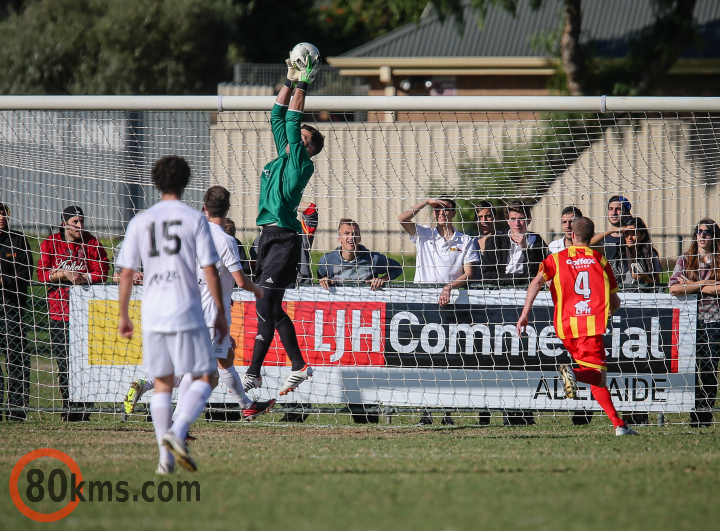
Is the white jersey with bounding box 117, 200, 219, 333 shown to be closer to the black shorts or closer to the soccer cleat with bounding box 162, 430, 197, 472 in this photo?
the soccer cleat with bounding box 162, 430, 197, 472

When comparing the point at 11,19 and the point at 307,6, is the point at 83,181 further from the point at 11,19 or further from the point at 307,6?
the point at 307,6

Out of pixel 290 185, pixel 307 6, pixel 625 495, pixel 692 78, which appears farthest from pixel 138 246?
pixel 307 6

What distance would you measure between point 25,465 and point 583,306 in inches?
185

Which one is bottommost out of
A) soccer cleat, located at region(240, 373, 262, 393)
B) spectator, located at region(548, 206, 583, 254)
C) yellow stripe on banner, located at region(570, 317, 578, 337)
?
soccer cleat, located at region(240, 373, 262, 393)

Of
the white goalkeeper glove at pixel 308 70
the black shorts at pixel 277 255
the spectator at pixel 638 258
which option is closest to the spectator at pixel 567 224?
the spectator at pixel 638 258

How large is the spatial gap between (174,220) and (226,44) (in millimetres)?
25326

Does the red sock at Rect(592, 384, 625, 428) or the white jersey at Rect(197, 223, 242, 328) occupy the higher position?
the white jersey at Rect(197, 223, 242, 328)

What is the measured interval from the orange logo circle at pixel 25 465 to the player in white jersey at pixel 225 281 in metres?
1.35

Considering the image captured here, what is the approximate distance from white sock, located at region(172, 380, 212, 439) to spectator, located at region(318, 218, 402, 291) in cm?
327

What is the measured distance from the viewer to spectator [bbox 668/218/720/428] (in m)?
7.53

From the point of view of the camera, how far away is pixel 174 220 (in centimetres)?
475

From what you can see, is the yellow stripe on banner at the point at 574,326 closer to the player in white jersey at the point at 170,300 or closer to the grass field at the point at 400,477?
the grass field at the point at 400,477

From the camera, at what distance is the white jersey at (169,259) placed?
469cm

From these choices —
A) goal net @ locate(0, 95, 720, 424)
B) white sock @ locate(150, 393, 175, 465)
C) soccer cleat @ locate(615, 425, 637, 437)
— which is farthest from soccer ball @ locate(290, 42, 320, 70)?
soccer cleat @ locate(615, 425, 637, 437)
